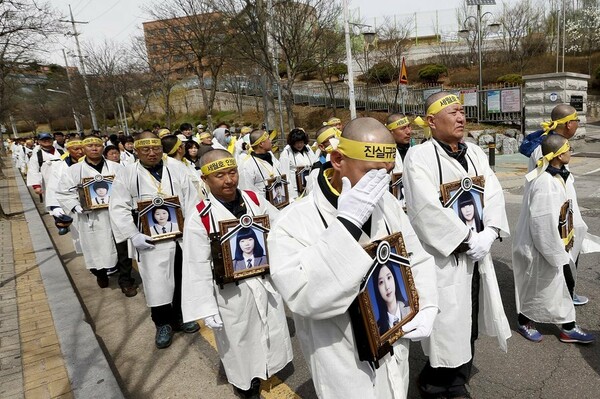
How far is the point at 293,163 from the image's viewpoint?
7.47 m

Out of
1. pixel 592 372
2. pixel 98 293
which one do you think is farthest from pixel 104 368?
pixel 592 372

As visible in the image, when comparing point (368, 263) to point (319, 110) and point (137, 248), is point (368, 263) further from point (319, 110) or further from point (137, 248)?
point (319, 110)

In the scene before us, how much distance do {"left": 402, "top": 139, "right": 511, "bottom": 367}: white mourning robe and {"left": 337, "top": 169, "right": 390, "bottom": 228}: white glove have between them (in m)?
1.33

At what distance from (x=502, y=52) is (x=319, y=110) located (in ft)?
54.6

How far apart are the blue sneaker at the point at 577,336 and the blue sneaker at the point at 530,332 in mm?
190

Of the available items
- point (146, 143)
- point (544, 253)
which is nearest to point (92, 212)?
point (146, 143)

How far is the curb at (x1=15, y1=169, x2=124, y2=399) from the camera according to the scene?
133 inches

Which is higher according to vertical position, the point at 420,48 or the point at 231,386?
the point at 420,48

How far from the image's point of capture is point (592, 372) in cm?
330

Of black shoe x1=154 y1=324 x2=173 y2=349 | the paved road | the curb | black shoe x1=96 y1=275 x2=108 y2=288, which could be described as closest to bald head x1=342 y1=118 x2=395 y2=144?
the paved road

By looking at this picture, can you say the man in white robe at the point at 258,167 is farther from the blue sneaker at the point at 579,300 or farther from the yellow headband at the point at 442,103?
the blue sneaker at the point at 579,300

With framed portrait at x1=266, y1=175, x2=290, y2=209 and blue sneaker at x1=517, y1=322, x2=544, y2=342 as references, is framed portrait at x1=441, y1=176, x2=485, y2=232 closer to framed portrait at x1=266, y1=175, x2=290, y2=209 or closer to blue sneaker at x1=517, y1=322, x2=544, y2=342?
blue sneaker at x1=517, y1=322, x2=544, y2=342

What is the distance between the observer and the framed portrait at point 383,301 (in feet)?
6.12

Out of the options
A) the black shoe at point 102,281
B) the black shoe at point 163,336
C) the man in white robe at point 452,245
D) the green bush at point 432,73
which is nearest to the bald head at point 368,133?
the man in white robe at point 452,245
